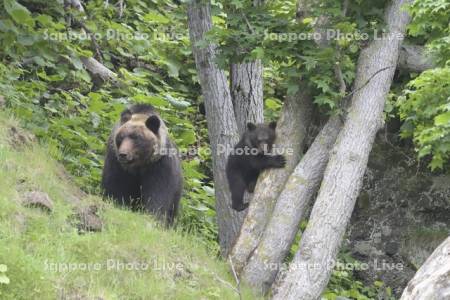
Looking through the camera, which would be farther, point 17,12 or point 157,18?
point 157,18

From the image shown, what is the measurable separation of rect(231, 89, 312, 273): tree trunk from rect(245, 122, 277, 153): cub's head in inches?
15.4

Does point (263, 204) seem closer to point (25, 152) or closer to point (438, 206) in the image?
point (25, 152)

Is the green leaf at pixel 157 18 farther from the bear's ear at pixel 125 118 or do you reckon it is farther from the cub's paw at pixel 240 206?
the cub's paw at pixel 240 206

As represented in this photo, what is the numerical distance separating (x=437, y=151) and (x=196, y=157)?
25.9 feet

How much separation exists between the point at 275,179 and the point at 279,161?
0.23 metres

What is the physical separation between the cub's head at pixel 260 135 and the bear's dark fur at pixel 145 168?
118 centimetres

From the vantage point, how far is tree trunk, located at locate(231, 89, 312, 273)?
30.2 feet

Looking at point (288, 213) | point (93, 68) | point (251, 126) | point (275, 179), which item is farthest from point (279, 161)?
point (93, 68)

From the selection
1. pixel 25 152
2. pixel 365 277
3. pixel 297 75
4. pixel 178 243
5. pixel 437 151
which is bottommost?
pixel 365 277

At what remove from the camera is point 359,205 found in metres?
13.9

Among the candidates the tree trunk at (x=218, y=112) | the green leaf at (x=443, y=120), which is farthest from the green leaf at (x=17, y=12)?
the green leaf at (x=443, y=120)

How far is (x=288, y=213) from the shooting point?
9055mm

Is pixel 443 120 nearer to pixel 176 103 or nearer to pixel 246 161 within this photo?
pixel 246 161

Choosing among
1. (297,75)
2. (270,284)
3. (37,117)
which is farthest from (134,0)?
(270,284)
